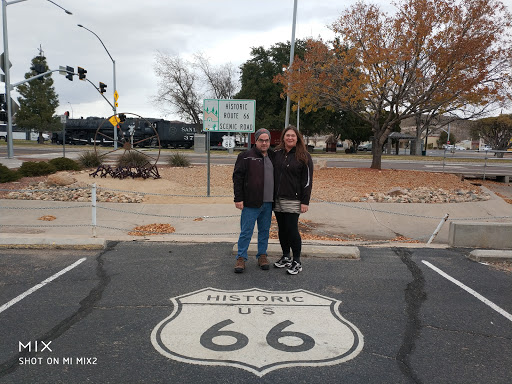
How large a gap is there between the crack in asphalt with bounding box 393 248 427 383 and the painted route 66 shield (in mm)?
343

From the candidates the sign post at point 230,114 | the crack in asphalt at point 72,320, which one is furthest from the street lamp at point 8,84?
the crack in asphalt at point 72,320

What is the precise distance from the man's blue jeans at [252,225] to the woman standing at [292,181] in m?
0.16

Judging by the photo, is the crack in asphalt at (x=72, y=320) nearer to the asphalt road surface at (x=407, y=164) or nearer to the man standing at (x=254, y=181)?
the man standing at (x=254, y=181)

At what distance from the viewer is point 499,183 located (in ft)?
57.1

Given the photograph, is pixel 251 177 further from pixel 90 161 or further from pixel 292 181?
pixel 90 161

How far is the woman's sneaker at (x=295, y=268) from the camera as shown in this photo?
5.08 metres

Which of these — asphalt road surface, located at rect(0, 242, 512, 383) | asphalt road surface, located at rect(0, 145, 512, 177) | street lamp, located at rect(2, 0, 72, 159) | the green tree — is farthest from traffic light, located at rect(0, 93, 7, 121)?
the green tree

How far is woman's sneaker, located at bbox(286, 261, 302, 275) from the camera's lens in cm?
508

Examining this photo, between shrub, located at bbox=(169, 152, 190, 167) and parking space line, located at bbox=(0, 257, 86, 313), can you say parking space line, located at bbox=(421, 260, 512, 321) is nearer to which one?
parking space line, located at bbox=(0, 257, 86, 313)

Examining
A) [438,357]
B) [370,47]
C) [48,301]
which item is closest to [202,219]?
[48,301]

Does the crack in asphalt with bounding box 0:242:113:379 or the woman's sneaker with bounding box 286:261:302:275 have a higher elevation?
the woman's sneaker with bounding box 286:261:302:275

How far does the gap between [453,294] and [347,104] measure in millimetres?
15546

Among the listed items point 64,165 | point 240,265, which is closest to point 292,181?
point 240,265

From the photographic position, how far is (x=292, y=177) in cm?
497
